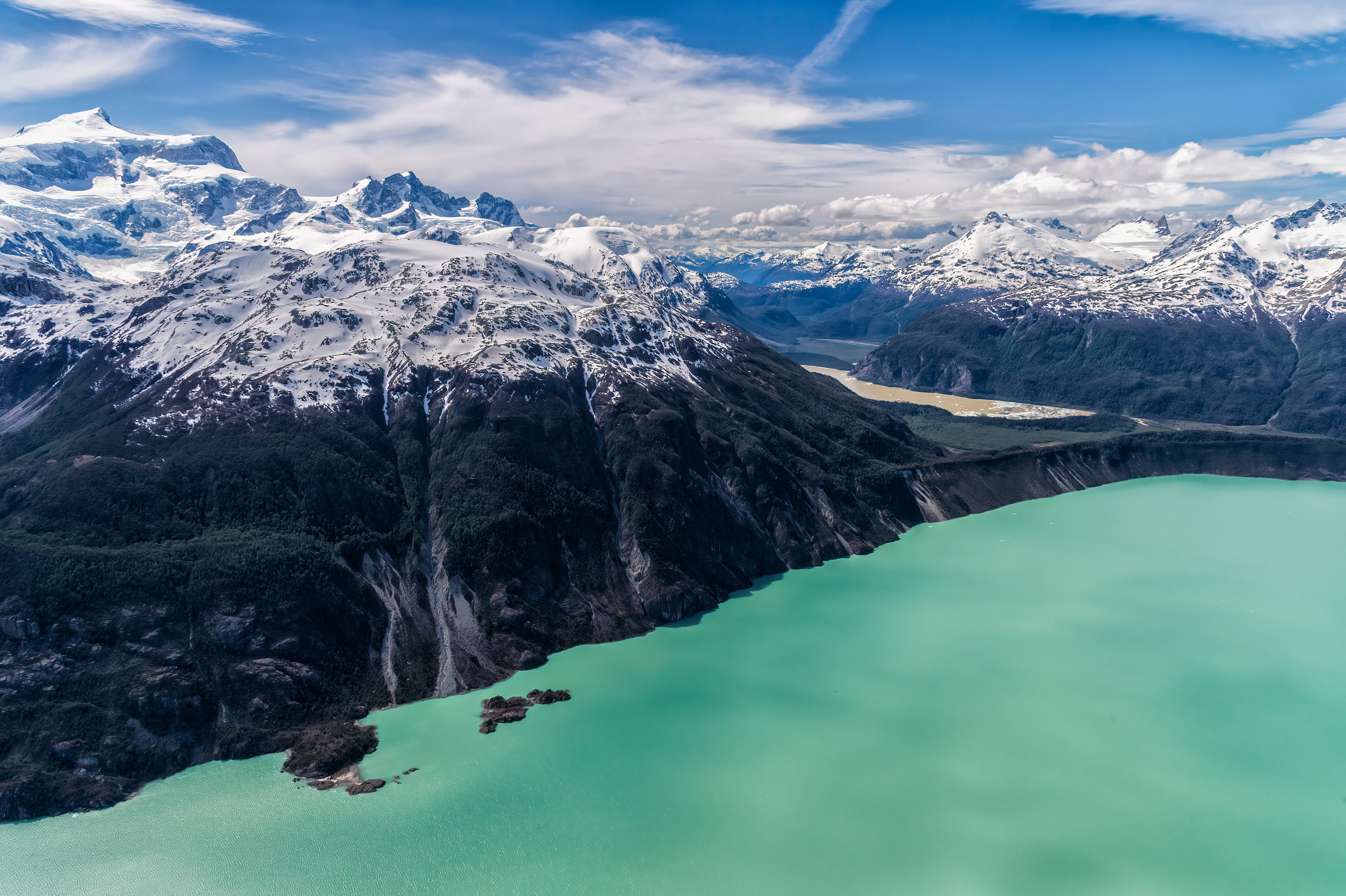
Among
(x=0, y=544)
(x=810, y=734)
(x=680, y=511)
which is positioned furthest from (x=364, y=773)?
(x=680, y=511)

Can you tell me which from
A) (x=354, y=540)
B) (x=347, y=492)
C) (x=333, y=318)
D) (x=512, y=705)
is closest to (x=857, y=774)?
(x=512, y=705)

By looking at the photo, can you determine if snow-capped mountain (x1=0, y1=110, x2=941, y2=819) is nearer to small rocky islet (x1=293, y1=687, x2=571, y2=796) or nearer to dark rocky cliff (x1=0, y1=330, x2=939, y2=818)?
dark rocky cliff (x1=0, y1=330, x2=939, y2=818)

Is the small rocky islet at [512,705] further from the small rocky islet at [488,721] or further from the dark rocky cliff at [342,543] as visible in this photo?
the dark rocky cliff at [342,543]

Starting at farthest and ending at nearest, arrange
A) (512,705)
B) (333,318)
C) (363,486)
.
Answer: (333,318), (363,486), (512,705)

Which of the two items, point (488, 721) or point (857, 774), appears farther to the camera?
point (488, 721)

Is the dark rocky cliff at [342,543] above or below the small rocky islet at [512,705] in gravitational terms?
above

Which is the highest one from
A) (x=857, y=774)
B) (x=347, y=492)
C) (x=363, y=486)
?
(x=363, y=486)

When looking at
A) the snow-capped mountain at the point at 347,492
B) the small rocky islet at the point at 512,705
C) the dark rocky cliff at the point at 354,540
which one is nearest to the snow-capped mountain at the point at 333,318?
the snow-capped mountain at the point at 347,492

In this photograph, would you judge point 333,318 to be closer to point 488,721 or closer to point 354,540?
point 354,540
